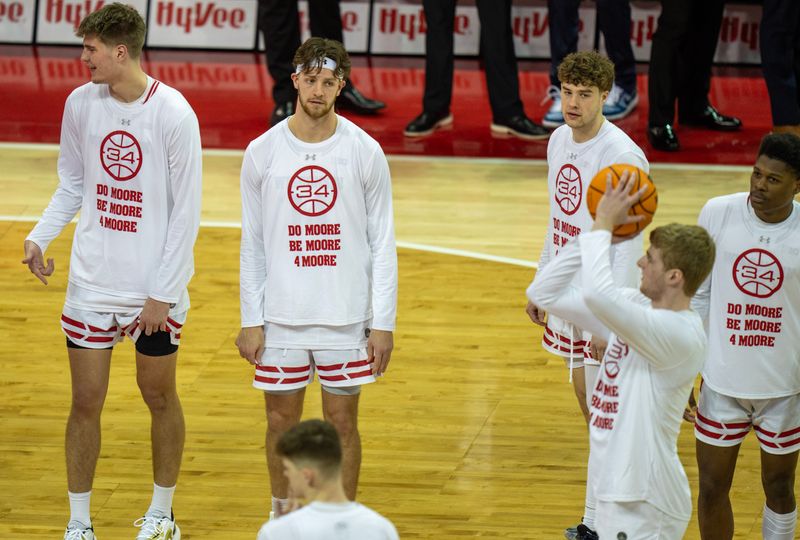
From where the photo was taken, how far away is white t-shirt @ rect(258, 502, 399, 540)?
134 inches

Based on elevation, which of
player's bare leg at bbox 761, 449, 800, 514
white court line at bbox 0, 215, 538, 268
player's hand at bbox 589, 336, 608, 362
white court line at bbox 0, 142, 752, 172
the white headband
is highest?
the white headband

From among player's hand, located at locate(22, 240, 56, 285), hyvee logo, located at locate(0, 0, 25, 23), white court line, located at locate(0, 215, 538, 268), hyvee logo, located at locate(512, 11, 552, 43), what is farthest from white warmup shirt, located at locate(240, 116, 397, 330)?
hyvee logo, located at locate(0, 0, 25, 23)

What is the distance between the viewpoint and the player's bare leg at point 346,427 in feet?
16.9

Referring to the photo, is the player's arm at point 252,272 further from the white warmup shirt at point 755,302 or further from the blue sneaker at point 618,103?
the blue sneaker at point 618,103

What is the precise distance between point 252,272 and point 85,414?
0.87 meters

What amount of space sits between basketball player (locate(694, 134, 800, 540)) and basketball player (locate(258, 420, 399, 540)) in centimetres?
189

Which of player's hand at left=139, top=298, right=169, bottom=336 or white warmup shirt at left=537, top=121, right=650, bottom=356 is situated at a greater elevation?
white warmup shirt at left=537, top=121, right=650, bottom=356

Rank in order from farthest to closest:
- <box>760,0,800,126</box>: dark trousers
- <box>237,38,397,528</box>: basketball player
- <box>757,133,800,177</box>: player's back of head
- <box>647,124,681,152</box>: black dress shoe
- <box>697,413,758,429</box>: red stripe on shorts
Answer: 1. <box>647,124,681,152</box>: black dress shoe
2. <box>760,0,800,126</box>: dark trousers
3. <box>237,38,397,528</box>: basketball player
4. <box>697,413,758,429</box>: red stripe on shorts
5. <box>757,133,800,177</box>: player's back of head

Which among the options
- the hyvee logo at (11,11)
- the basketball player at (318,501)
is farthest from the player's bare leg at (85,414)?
the hyvee logo at (11,11)

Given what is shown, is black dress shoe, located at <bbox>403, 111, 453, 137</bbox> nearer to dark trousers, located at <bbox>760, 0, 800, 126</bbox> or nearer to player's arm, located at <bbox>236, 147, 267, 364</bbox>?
dark trousers, located at <bbox>760, 0, 800, 126</bbox>

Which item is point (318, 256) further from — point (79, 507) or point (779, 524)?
point (779, 524)

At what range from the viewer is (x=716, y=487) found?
195 inches

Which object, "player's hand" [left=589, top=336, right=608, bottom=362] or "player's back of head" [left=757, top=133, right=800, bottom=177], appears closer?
"player's back of head" [left=757, top=133, right=800, bottom=177]

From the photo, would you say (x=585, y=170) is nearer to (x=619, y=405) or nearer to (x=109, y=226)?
(x=619, y=405)
